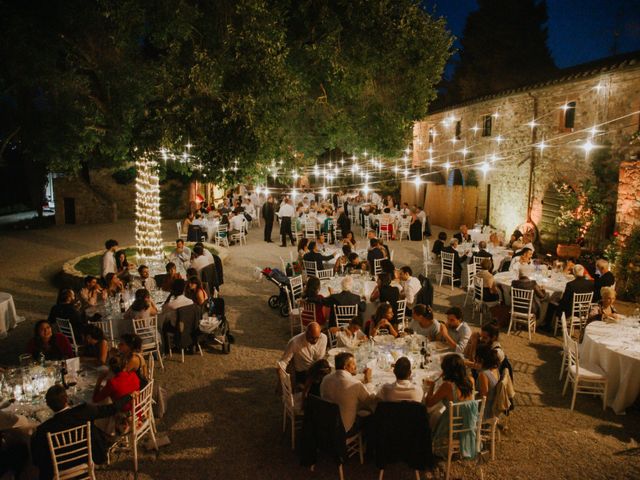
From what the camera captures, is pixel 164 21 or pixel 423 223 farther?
pixel 423 223

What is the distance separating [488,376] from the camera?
4895mm

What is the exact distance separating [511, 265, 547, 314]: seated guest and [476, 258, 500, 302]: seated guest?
36cm

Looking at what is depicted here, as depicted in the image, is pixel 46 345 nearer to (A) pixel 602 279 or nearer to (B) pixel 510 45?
(A) pixel 602 279

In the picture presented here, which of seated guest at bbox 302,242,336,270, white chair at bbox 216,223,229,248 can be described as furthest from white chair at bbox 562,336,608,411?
white chair at bbox 216,223,229,248

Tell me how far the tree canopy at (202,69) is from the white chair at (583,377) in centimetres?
584

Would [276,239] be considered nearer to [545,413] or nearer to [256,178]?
[256,178]

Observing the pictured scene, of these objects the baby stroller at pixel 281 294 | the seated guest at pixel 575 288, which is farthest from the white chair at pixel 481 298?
the baby stroller at pixel 281 294

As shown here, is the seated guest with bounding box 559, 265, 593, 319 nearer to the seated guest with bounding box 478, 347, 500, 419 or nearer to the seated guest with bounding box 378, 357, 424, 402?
the seated guest with bounding box 478, 347, 500, 419

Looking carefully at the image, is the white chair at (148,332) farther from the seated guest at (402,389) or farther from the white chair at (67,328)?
the seated guest at (402,389)

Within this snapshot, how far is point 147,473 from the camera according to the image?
15.7 feet

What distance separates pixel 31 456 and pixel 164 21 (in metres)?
7.26

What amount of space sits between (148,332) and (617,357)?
6.17 meters

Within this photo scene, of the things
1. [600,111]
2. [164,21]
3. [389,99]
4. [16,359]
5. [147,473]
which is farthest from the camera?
[600,111]

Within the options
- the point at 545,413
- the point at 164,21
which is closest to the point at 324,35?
the point at 164,21
